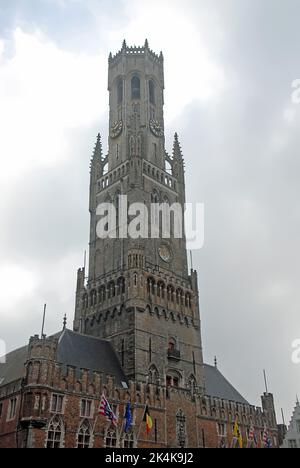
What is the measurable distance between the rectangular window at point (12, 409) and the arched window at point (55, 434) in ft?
14.1

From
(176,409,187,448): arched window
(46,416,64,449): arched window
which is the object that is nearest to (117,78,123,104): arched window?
(176,409,187,448): arched window

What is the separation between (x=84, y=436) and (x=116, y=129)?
49267 millimetres

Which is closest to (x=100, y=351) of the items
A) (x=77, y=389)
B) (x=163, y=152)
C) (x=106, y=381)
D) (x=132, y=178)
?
(x=106, y=381)

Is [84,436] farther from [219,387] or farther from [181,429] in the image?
[219,387]

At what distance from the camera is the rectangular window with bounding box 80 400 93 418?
47.5 meters

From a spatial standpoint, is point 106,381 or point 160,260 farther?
point 160,260

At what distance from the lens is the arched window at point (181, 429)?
179 feet

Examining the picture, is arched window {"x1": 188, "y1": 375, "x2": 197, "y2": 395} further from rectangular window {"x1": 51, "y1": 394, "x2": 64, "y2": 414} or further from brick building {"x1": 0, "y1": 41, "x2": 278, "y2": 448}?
rectangular window {"x1": 51, "y1": 394, "x2": 64, "y2": 414}

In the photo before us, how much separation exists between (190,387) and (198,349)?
594 centimetres

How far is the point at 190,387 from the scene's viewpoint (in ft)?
200

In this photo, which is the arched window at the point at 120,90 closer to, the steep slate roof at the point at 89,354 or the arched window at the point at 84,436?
the steep slate roof at the point at 89,354

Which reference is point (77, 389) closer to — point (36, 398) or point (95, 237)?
point (36, 398)

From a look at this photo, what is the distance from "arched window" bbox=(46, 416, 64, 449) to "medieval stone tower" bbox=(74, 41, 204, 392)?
1204 centimetres
